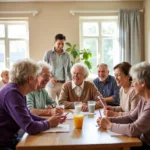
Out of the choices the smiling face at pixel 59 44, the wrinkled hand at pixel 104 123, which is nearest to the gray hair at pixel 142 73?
the wrinkled hand at pixel 104 123

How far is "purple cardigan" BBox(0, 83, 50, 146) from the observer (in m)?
1.62

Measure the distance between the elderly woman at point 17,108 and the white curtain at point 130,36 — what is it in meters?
3.40

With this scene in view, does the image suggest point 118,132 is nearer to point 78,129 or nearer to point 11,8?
point 78,129

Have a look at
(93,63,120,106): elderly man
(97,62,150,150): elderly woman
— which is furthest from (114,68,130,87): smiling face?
(93,63,120,106): elderly man

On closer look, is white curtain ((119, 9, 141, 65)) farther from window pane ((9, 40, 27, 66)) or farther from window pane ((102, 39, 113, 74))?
window pane ((9, 40, 27, 66))

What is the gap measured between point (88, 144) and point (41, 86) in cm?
119

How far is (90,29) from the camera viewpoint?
5.29m

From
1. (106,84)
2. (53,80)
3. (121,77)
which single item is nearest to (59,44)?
(53,80)

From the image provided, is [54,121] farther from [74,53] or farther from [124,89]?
[74,53]

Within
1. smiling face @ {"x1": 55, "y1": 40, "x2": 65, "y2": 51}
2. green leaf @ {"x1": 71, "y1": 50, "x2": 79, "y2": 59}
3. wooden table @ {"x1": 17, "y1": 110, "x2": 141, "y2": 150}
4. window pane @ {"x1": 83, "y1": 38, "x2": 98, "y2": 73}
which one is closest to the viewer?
wooden table @ {"x1": 17, "y1": 110, "x2": 141, "y2": 150}

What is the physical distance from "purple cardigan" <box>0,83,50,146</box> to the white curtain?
11.6 ft

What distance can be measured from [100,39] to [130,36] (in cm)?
64

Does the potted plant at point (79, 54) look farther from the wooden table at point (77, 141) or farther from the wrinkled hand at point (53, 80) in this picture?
the wooden table at point (77, 141)

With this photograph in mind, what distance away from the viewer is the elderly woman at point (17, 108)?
5.32ft
